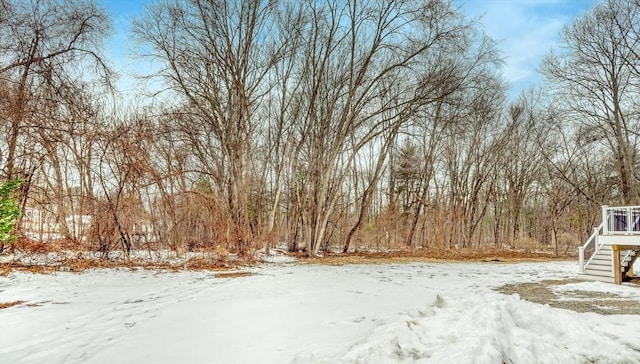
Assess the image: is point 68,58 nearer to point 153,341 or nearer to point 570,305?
point 153,341

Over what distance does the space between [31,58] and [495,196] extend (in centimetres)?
2712

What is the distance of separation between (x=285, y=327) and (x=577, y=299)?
5.58 meters

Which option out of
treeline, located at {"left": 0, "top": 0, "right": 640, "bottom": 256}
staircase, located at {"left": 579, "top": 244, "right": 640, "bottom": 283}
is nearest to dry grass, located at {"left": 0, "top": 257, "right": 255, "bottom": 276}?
treeline, located at {"left": 0, "top": 0, "right": 640, "bottom": 256}

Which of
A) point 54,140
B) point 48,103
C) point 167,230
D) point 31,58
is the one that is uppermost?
point 31,58

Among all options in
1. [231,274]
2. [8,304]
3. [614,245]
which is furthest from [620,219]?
[8,304]

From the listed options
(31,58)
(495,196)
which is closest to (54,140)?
(31,58)

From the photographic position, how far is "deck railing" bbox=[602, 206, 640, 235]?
989cm

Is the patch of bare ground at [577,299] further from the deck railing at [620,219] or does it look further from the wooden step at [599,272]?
the deck railing at [620,219]

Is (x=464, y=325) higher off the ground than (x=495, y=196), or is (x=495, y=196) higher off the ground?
(x=495, y=196)

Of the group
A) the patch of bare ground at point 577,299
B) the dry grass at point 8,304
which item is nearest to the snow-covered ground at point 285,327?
the dry grass at point 8,304

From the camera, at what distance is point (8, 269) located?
22.9 feet

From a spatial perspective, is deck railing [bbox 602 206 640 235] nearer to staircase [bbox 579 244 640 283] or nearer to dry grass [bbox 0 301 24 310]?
staircase [bbox 579 244 640 283]

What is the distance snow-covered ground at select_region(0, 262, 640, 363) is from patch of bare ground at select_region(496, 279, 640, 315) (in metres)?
0.73

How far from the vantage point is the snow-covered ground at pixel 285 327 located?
3070mm
